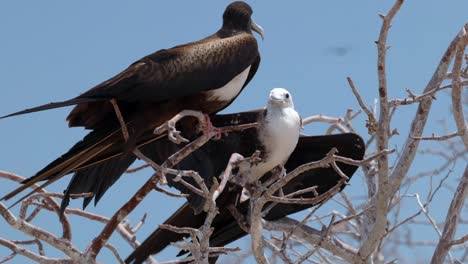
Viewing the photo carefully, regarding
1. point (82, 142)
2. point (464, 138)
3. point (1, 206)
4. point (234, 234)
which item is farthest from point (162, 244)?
point (464, 138)

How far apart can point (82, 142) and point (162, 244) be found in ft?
2.30

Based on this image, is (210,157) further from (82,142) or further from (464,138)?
(464,138)

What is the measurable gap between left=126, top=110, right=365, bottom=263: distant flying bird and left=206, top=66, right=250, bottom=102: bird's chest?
1.05 feet

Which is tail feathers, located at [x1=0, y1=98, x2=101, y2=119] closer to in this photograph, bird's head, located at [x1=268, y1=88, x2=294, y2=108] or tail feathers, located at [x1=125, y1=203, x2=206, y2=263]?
tail feathers, located at [x1=125, y1=203, x2=206, y2=263]

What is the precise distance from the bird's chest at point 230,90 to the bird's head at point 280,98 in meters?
0.23

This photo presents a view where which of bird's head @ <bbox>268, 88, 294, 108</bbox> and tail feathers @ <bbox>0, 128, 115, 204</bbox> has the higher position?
tail feathers @ <bbox>0, 128, 115, 204</bbox>

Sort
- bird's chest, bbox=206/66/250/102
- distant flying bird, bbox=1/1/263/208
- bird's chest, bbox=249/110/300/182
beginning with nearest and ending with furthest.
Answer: distant flying bird, bbox=1/1/263/208, bird's chest, bbox=206/66/250/102, bird's chest, bbox=249/110/300/182

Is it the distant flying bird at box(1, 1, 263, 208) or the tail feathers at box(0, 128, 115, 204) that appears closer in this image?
the tail feathers at box(0, 128, 115, 204)

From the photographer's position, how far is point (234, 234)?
181 inches

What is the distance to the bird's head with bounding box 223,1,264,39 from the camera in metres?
4.56

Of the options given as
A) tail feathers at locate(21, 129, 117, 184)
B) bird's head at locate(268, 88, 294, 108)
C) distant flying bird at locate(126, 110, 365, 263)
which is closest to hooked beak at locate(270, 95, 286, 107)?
bird's head at locate(268, 88, 294, 108)

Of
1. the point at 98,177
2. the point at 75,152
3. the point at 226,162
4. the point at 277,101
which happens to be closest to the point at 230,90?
the point at 277,101

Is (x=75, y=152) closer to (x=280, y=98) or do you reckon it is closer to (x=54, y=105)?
(x=54, y=105)

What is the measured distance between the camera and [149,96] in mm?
4082
